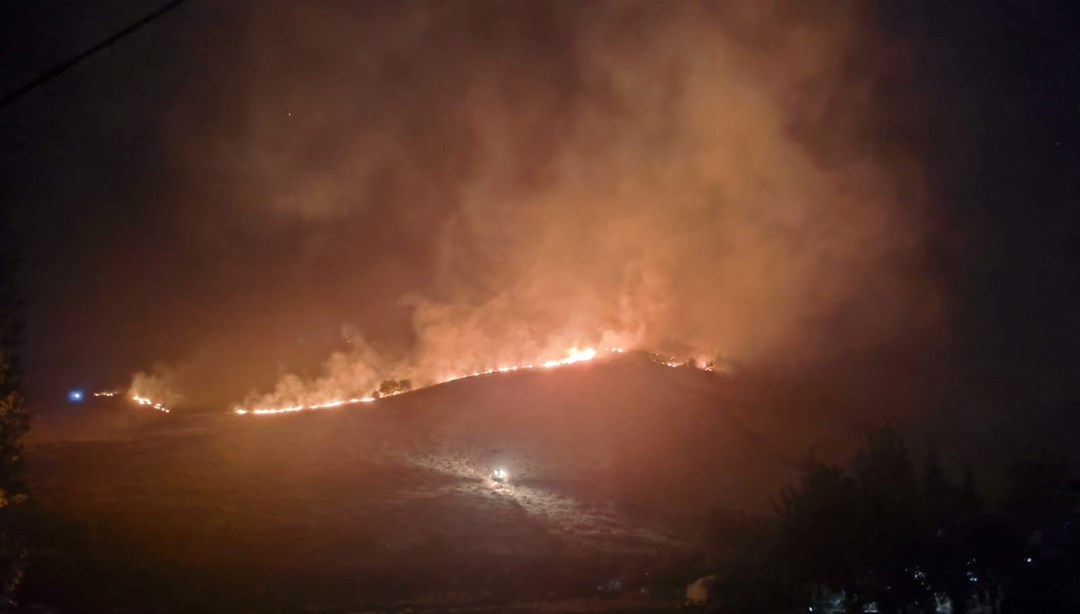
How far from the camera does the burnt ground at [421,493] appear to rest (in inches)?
781

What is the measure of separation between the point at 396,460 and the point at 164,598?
50.9 feet

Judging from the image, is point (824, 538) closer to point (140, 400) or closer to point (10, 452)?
point (10, 452)

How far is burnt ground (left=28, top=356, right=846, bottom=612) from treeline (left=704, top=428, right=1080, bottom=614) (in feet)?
8.79

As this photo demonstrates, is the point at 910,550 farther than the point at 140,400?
No

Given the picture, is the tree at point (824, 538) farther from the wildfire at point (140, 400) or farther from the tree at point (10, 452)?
the wildfire at point (140, 400)

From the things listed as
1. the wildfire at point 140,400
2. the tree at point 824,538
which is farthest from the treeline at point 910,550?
the wildfire at point 140,400

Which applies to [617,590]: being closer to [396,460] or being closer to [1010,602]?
[1010,602]

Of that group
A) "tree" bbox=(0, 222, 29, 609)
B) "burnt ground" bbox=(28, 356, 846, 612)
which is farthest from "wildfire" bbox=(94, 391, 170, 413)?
"tree" bbox=(0, 222, 29, 609)

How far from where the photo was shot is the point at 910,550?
16797 millimetres

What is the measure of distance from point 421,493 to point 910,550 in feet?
53.9

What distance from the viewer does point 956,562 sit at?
54.2 feet

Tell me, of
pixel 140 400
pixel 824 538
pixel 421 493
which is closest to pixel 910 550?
pixel 824 538

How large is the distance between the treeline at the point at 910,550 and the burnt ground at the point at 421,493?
8.79 ft

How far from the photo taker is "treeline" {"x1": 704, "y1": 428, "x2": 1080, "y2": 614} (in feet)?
52.7
